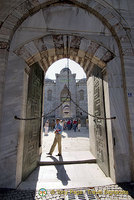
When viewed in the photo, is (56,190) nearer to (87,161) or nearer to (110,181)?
(110,181)

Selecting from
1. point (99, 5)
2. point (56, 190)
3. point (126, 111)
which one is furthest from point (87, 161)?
point (99, 5)

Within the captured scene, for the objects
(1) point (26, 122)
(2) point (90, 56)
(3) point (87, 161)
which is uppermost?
(2) point (90, 56)

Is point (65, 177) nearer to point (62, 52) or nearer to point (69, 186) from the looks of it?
point (69, 186)

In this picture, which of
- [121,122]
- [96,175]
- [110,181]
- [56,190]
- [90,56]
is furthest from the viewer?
[90,56]

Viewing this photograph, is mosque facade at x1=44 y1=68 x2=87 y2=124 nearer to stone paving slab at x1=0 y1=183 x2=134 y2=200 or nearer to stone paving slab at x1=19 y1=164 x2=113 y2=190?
stone paving slab at x1=19 y1=164 x2=113 y2=190

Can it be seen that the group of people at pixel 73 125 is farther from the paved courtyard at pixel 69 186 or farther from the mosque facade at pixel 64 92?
the paved courtyard at pixel 69 186

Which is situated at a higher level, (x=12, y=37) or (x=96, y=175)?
(x=12, y=37)

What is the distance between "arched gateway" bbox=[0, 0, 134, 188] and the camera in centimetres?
237

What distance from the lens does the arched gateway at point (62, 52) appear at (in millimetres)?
2365

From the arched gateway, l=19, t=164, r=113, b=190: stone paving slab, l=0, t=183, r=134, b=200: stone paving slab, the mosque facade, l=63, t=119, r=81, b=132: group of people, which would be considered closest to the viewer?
l=0, t=183, r=134, b=200: stone paving slab

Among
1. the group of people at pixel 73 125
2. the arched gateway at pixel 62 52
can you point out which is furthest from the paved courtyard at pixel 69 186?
the group of people at pixel 73 125

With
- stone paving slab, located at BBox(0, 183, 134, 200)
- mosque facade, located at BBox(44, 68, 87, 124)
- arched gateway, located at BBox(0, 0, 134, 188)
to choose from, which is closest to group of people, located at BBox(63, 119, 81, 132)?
mosque facade, located at BBox(44, 68, 87, 124)

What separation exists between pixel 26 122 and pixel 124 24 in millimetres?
4129

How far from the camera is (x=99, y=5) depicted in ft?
10.0
